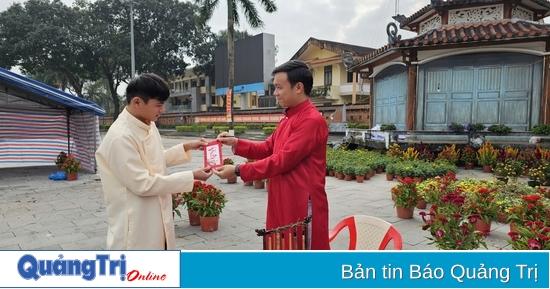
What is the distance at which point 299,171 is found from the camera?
7.39 ft

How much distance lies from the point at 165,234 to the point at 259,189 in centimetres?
579

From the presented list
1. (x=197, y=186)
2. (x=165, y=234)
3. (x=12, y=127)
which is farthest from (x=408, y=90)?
(x=12, y=127)

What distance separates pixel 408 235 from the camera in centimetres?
476

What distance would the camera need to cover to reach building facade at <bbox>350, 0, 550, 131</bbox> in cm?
996

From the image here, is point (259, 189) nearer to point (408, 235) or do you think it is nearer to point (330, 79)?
point (408, 235)

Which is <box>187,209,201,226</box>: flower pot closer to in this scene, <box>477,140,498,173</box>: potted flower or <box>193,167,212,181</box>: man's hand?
<box>193,167,212,181</box>: man's hand

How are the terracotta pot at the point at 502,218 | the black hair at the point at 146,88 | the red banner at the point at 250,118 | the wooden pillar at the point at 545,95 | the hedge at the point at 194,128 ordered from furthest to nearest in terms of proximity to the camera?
the hedge at the point at 194,128 → the red banner at the point at 250,118 → the wooden pillar at the point at 545,95 → the terracotta pot at the point at 502,218 → the black hair at the point at 146,88

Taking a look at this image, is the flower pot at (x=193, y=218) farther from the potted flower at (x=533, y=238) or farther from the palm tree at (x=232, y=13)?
the palm tree at (x=232, y=13)

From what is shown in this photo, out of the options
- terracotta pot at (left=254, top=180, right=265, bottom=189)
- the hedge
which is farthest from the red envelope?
the hedge

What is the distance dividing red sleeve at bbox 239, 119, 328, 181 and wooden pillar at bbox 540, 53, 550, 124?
10.6m

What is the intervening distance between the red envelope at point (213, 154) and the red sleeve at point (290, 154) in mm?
321

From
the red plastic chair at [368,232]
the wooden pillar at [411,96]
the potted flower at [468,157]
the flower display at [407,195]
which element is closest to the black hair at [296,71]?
the red plastic chair at [368,232]

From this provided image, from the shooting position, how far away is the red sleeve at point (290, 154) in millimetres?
2166

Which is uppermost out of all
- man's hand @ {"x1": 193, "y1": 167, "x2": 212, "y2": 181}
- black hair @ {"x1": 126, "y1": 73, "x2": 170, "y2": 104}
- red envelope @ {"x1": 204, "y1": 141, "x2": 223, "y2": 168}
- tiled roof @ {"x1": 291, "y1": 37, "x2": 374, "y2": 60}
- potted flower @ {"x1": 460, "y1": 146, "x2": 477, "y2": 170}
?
tiled roof @ {"x1": 291, "y1": 37, "x2": 374, "y2": 60}
